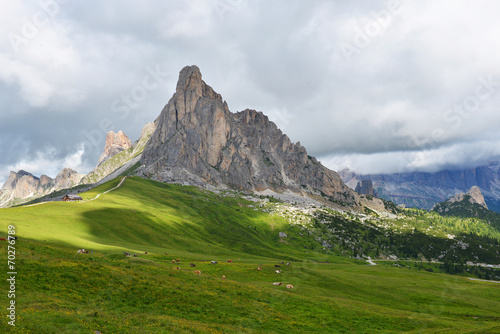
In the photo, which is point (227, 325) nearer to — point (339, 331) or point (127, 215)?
point (339, 331)

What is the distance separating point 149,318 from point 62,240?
231 feet

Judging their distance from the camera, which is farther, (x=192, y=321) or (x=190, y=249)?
(x=190, y=249)

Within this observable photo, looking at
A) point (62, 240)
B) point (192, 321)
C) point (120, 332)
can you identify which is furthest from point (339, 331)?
point (62, 240)

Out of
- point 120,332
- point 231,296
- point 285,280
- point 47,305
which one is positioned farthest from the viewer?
point 285,280

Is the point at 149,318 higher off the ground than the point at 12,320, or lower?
lower

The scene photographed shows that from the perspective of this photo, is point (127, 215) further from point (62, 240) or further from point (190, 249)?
point (62, 240)

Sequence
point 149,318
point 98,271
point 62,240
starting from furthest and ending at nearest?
point 62,240 → point 98,271 → point 149,318

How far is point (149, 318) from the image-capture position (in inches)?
1146

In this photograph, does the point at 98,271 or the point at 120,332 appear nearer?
the point at 120,332

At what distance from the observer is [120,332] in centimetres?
2453

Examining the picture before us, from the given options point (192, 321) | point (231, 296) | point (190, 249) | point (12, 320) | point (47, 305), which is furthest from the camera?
point (190, 249)

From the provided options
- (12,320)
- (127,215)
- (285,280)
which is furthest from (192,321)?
(127,215)

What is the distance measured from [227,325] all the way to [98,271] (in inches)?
741

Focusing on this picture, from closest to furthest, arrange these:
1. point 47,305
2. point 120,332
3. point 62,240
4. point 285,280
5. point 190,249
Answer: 1. point 120,332
2. point 47,305
3. point 285,280
4. point 62,240
5. point 190,249
